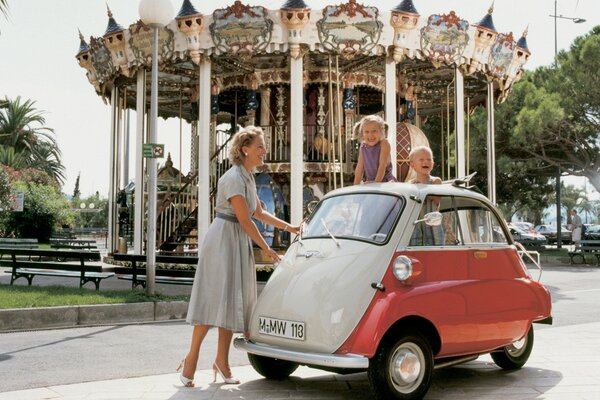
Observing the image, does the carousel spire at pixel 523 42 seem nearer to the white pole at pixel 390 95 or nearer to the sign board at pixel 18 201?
the white pole at pixel 390 95

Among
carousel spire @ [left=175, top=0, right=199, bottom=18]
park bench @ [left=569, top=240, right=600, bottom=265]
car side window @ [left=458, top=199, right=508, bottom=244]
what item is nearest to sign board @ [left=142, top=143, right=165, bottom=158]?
carousel spire @ [left=175, top=0, right=199, bottom=18]

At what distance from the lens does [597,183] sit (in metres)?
33.1

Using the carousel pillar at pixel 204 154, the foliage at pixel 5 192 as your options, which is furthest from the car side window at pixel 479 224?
the foliage at pixel 5 192

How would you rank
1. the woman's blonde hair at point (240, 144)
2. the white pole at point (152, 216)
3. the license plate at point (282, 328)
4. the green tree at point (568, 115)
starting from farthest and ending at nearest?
the green tree at point (568, 115), the white pole at point (152, 216), the woman's blonde hair at point (240, 144), the license plate at point (282, 328)

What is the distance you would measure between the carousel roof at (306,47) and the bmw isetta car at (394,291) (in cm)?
961

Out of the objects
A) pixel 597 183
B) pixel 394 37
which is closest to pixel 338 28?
pixel 394 37

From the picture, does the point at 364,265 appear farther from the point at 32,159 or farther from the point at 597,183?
the point at 32,159

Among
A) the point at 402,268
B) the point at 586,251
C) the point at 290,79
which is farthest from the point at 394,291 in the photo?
the point at 586,251

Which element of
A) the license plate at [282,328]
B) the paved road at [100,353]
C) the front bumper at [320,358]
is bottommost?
the paved road at [100,353]

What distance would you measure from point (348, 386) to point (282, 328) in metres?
0.94

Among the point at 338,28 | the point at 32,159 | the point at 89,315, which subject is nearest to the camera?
the point at 89,315

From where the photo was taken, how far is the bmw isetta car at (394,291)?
17.0ft

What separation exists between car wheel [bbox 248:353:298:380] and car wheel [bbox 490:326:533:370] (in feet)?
6.38

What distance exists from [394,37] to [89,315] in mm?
9380
